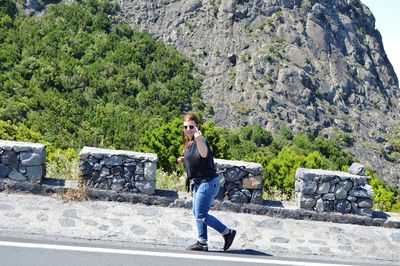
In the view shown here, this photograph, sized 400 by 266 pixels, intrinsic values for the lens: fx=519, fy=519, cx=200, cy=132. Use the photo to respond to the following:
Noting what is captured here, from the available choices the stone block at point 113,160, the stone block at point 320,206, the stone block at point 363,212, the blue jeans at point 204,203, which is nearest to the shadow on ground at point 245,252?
the blue jeans at point 204,203

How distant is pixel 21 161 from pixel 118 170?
1.40 m

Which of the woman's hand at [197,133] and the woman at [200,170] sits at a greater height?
the woman's hand at [197,133]

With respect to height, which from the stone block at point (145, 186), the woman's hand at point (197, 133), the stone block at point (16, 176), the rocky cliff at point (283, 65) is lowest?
the stone block at point (145, 186)

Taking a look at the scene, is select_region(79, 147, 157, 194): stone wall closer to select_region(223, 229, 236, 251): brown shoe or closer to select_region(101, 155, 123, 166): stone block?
select_region(101, 155, 123, 166): stone block

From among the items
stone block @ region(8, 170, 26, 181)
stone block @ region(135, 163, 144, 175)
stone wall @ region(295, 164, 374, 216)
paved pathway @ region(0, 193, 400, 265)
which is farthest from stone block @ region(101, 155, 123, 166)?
stone wall @ region(295, 164, 374, 216)

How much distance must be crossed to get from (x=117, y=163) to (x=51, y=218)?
4.36 ft

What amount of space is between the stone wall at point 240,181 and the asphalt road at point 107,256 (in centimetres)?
166

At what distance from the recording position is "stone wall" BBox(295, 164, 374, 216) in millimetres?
7934

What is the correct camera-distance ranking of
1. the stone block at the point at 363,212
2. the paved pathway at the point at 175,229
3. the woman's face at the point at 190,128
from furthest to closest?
1. the stone block at the point at 363,212
2. the paved pathway at the point at 175,229
3. the woman's face at the point at 190,128

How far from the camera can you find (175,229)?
6.99 meters

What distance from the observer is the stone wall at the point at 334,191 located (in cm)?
793

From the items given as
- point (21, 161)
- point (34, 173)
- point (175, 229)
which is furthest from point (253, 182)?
point (21, 161)

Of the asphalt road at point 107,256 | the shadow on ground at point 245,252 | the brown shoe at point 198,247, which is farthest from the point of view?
the shadow on ground at point 245,252

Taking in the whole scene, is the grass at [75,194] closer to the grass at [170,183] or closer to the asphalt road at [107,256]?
the asphalt road at [107,256]
